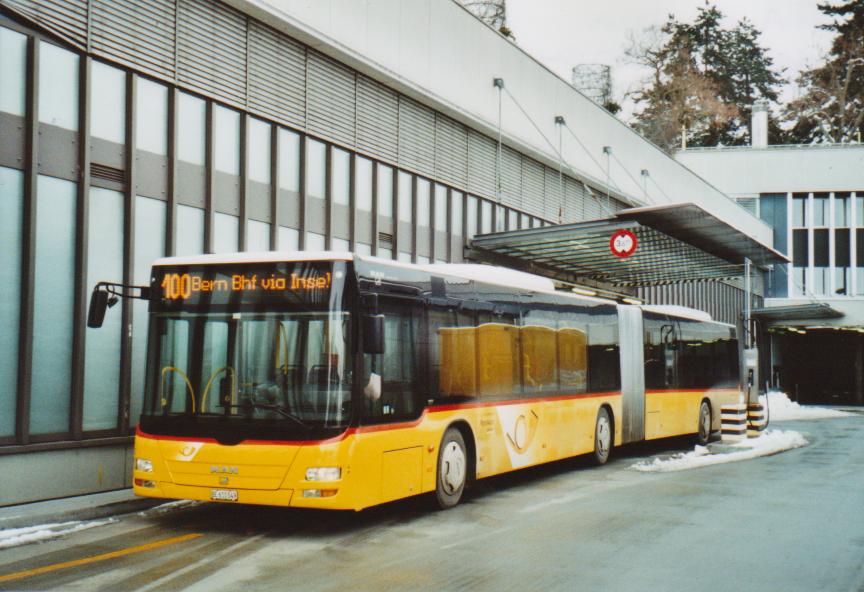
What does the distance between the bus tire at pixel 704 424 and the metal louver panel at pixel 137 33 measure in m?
13.5

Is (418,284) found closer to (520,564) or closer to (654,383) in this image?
(520,564)

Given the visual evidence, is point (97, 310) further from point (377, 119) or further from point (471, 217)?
point (471, 217)

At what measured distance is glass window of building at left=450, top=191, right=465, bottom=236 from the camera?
22844 mm

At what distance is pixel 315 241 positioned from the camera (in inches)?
688

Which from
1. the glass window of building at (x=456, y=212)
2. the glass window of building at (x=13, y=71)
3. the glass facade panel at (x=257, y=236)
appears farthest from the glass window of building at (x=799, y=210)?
the glass window of building at (x=13, y=71)

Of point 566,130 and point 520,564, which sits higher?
point 566,130

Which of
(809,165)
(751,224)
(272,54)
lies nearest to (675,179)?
(751,224)

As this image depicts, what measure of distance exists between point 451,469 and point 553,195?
1839 centimetres

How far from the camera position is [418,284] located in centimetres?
1086

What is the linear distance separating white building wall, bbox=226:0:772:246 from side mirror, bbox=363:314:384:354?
319 inches

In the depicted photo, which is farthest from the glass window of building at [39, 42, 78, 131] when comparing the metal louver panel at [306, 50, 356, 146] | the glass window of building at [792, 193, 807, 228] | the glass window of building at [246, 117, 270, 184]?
the glass window of building at [792, 193, 807, 228]

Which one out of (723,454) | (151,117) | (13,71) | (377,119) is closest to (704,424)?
(723,454)

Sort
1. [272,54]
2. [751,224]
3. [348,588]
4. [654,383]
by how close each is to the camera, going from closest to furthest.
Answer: [348,588] < [272,54] < [654,383] < [751,224]

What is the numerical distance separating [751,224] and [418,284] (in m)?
43.1
